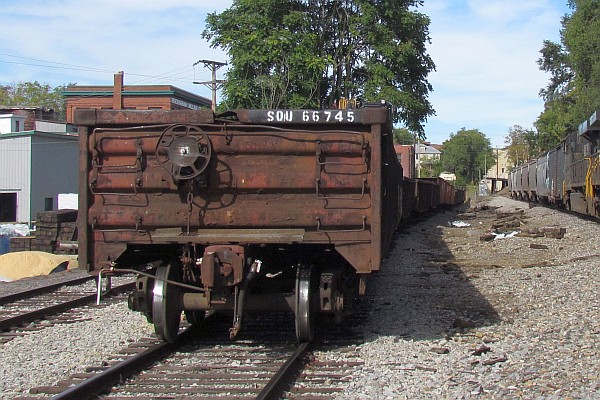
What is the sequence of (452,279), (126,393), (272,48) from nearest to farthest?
(126,393), (452,279), (272,48)

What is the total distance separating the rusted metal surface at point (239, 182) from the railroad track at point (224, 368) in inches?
39.2

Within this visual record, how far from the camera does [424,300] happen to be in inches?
380

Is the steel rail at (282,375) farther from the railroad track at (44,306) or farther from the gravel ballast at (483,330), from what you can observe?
the railroad track at (44,306)

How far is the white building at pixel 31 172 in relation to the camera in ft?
118

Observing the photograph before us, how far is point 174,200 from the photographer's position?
21.0 feet

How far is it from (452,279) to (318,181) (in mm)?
6351

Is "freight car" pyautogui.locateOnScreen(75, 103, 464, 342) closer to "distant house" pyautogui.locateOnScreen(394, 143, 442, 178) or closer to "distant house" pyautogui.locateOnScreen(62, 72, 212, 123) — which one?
"distant house" pyautogui.locateOnScreen(394, 143, 442, 178)

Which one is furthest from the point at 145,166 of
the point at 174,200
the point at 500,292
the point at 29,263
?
the point at 29,263

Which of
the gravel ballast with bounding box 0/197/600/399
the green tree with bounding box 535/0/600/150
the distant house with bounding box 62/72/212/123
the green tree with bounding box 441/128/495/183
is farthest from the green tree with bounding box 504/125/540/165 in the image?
the gravel ballast with bounding box 0/197/600/399

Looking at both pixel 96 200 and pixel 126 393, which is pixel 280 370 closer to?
pixel 126 393

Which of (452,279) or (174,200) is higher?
(174,200)

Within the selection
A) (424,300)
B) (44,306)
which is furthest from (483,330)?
(44,306)

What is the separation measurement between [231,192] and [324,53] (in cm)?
3022

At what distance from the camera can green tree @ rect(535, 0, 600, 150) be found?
44750mm
